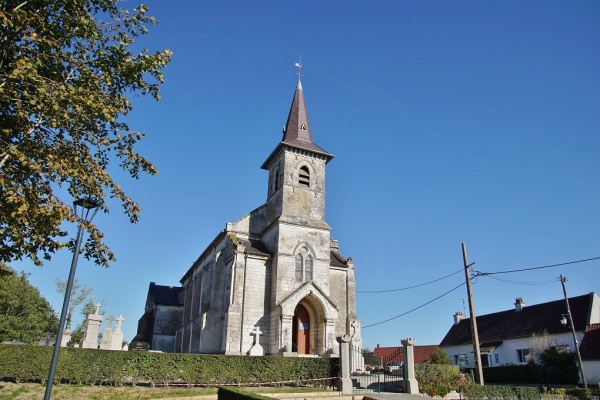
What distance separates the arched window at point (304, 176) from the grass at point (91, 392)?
16596 millimetres

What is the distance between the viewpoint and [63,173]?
9.56 meters

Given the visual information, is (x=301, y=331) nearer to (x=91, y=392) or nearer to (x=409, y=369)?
(x=409, y=369)

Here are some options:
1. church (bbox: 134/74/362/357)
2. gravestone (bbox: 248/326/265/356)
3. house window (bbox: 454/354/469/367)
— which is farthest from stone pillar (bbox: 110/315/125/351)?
house window (bbox: 454/354/469/367)

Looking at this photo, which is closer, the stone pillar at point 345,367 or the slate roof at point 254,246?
the stone pillar at point 345,367

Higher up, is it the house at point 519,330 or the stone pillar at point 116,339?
the house at point 519,330

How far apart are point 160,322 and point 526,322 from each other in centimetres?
3329

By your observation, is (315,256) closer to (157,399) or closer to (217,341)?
(217,341)

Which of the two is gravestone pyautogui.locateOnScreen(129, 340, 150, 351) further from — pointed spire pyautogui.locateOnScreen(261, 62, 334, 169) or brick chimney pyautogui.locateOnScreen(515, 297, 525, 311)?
brick chimney pyautogui.locateOnScreen(515, 297, 525, 311)

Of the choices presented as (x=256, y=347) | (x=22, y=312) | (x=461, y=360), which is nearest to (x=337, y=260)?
(x=256, y=347)

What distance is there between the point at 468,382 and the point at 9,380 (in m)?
18.6

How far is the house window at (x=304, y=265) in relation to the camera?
27344 mm

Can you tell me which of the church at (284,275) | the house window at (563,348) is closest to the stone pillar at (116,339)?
the church at (284,275)

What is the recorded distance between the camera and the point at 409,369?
1927cm

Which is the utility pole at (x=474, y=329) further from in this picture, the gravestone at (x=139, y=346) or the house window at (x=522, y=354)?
the gravestone at (x=139, y=346)
